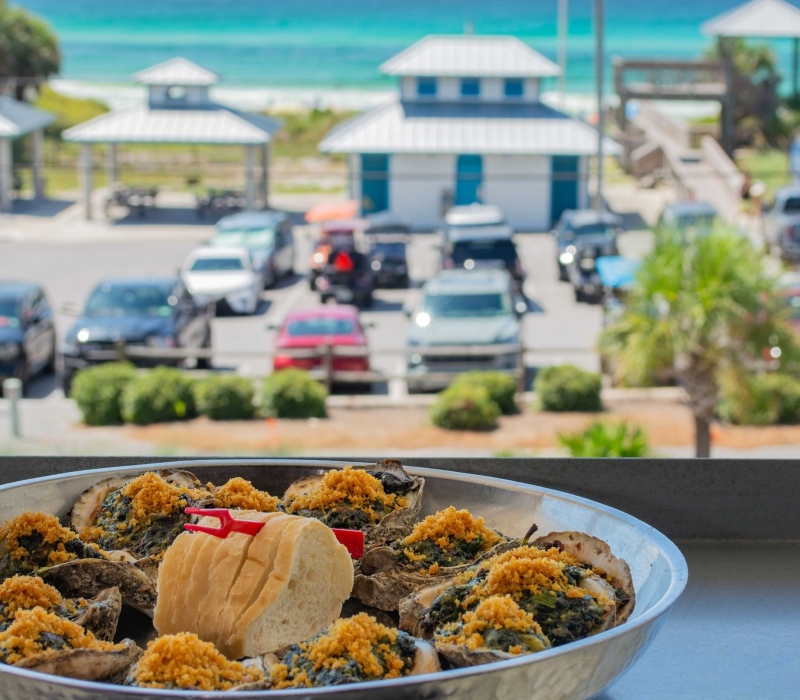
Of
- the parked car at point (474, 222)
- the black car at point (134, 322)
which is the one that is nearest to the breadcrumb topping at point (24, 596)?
the black car at point (134, 322)

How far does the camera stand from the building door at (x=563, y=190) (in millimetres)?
34469

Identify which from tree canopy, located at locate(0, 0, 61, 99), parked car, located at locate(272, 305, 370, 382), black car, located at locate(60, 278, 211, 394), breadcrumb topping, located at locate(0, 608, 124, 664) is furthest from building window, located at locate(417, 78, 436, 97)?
breadcrumb topping, located at locate(0, 608, 124, 664)

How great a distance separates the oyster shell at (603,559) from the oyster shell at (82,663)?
57cm

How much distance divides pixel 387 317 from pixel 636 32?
326 feet

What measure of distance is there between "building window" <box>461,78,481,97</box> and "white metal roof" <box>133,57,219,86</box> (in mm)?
6812

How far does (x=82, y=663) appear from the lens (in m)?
1.24

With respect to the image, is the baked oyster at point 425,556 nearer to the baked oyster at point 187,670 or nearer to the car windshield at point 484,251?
the baked oyster at point 187,670

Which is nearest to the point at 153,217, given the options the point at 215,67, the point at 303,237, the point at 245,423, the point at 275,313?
the point at 303,237

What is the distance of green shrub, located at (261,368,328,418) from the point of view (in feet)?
46.6

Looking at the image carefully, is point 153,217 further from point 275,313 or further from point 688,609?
point 688,609

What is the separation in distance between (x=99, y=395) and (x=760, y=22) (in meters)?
29.7

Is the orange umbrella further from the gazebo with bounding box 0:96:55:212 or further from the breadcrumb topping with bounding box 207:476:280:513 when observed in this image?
the breadcrumb topping with bounding box 207:476:280:513

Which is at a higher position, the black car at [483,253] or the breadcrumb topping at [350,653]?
the black car at [483,253]

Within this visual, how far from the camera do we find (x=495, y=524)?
72.5 inches
